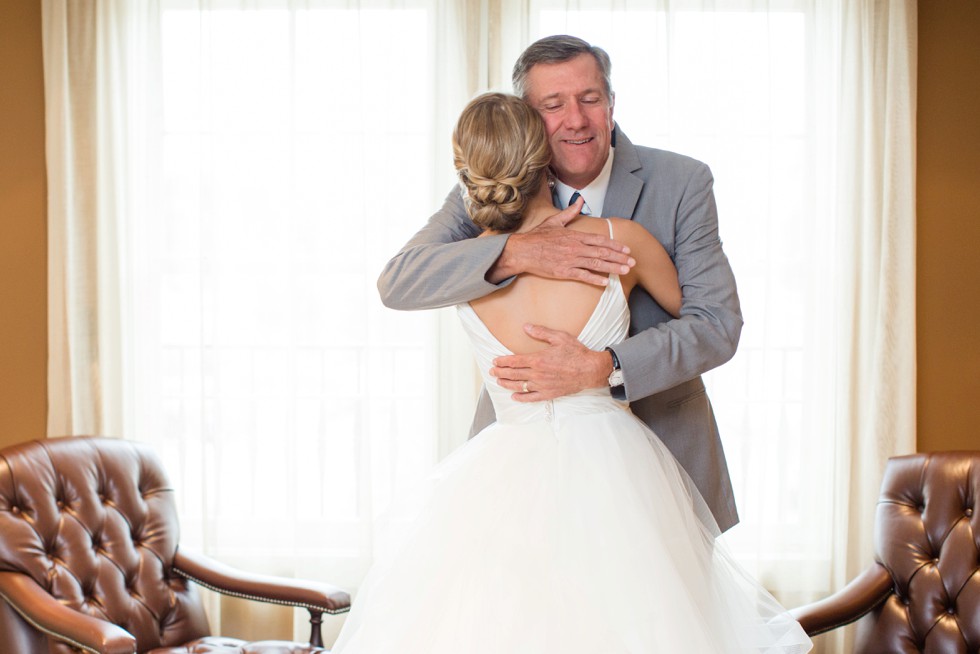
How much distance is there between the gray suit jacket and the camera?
1.85 m

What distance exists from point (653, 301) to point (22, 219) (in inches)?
110

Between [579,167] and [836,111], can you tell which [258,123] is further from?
[836,111]

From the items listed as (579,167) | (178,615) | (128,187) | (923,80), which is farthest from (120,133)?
(923,80)

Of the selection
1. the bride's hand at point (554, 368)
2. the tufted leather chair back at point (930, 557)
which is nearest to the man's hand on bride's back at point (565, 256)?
the bride's hand at point (554, 368)

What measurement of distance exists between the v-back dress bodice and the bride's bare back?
0.01m

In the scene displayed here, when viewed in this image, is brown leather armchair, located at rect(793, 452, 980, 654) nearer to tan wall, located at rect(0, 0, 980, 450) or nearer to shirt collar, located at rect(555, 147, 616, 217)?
tan wall, located at rect(0, 0, 980, 450)

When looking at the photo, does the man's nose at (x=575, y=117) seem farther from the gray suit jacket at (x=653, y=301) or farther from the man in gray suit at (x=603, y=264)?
the gray suit jacket at (x=653, y=301)

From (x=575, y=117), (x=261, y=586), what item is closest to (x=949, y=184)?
(x=575, y=117)

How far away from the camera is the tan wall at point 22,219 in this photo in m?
3.71

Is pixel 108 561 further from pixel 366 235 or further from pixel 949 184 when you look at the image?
pixel 949 184

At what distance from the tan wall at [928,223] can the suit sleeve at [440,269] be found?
232cm

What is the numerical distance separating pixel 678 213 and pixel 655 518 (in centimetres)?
71

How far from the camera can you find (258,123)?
3.64 meters

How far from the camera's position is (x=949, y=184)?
3.69 m
